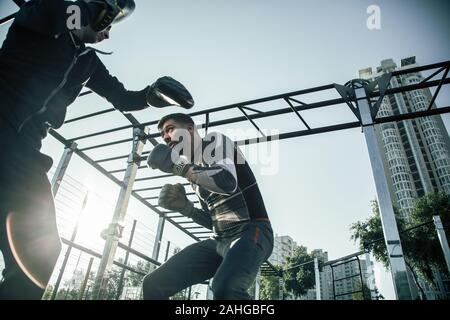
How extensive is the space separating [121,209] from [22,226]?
15.4 feet

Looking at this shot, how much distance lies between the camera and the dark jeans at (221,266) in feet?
5.17

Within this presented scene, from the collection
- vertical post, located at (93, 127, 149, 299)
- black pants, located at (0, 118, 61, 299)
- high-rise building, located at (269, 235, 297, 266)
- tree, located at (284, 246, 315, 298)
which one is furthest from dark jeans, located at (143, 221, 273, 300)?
high-rise building, located at (269, 235, 297, 266)

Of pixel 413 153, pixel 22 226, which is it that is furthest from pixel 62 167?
pixel 413 153

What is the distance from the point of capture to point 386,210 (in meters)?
4.16

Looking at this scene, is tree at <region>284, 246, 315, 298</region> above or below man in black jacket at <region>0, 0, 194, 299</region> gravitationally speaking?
above

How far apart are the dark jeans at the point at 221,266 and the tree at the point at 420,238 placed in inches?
861

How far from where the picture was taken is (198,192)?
2.45 meters

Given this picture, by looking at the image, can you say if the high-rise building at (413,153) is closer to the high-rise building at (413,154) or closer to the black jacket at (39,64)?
the high-rise building at (413,154)

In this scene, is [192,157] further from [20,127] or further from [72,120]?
[72,120]

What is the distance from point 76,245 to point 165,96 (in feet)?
12.3

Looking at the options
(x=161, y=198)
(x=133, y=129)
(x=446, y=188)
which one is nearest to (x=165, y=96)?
(x=161, y=198)

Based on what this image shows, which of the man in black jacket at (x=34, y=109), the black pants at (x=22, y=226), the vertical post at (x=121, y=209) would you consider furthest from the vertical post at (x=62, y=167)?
the black pants at (x=22, y=226)

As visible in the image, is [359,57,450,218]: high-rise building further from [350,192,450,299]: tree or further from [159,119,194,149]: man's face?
[159,119,194,149]: man's face

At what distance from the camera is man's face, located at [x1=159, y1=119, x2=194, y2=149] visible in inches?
96.2
